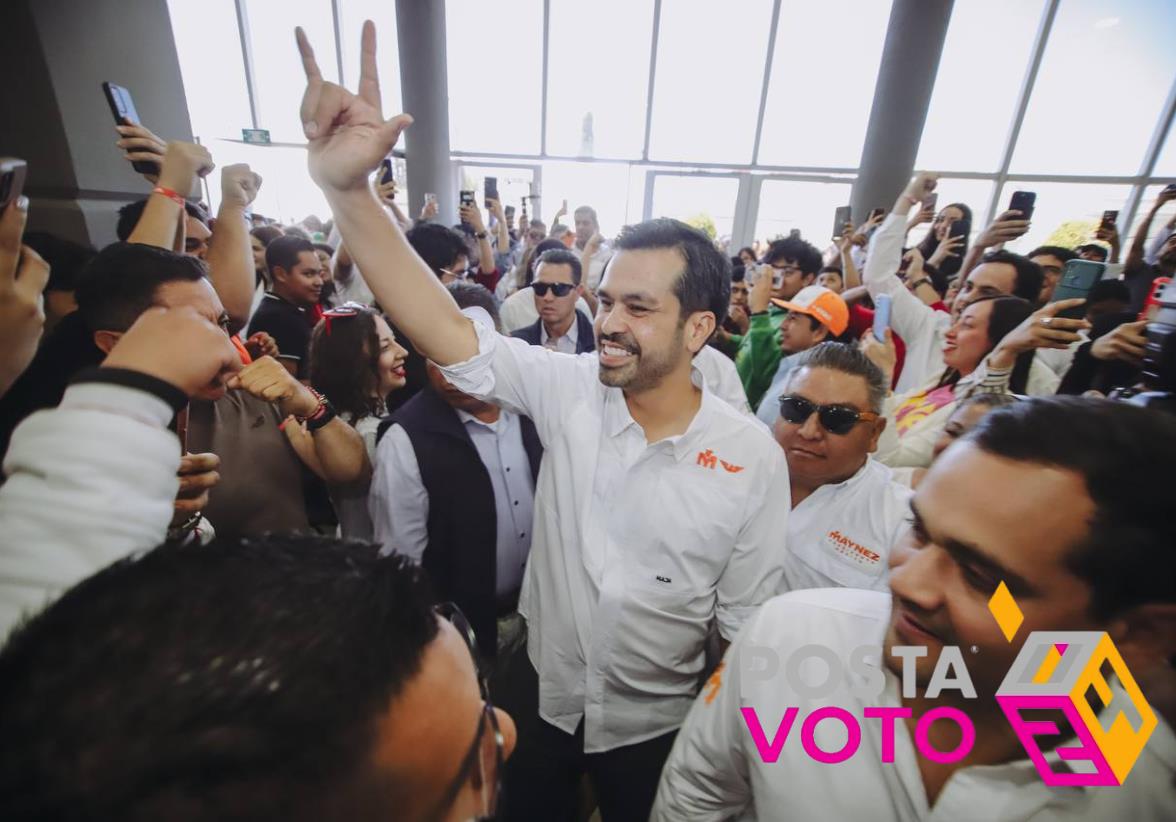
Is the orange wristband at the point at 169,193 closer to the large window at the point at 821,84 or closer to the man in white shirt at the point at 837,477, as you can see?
the man in white shirt at the point at 837,477

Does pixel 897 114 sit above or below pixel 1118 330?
above

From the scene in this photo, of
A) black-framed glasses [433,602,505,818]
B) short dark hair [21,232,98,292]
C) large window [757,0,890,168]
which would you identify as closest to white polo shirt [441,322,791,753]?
black-framed glasses [433,602,505,818]

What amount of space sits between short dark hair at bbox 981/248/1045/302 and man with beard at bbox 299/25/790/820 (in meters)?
2.25

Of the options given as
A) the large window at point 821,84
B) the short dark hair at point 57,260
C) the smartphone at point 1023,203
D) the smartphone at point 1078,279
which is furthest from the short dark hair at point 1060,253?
the large window at point 821,84

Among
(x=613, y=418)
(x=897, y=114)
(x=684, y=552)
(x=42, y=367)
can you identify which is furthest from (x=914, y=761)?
(x=897, y=114)

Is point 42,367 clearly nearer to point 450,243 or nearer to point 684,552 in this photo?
point 684,552

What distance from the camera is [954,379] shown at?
98.8 inches

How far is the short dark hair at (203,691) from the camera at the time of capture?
375 millimetres

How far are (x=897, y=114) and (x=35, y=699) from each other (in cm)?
1038

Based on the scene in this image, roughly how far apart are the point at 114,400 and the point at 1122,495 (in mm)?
1463

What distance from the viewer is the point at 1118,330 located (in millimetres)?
1774

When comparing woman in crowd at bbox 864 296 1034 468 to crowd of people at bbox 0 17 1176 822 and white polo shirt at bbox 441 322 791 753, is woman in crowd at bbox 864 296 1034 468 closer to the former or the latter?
crowd of people at bbox 0 17 1176 822

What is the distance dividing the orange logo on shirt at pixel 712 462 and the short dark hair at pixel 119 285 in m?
1.66

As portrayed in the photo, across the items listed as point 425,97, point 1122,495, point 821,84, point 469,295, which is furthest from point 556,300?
point 821,84
